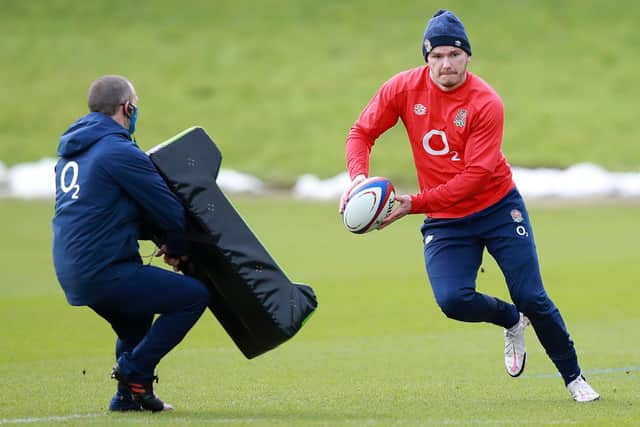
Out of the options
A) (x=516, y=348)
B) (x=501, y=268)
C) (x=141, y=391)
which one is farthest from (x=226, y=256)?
(x=516, y=348)

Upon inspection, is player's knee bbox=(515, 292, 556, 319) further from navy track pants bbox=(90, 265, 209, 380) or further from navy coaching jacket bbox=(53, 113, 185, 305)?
navy coaching jacket bbox=(53, 113, 185, 305)

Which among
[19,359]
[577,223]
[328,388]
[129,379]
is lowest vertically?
[577,223]

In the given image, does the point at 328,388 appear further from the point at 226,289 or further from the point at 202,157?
the point at 202,157

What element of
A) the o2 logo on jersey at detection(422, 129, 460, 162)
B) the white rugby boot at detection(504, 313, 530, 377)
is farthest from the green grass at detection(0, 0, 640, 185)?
the o2 logo on jersey at detection(422, 129, 460, 162)

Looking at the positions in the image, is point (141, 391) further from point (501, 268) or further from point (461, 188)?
point (501, 268)

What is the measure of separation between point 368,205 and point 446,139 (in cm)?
78

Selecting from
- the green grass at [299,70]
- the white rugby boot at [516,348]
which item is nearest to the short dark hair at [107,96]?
the white rugby boot at [516,348]

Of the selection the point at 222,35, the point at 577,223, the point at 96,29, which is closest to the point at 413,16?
the point at 222,35

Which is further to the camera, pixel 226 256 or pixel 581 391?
pixel 581 391

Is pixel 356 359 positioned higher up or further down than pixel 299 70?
higher up

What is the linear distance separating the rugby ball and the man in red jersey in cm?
8

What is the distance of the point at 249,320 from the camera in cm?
745

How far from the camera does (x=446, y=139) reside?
8047 mm

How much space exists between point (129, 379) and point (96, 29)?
4602cm
